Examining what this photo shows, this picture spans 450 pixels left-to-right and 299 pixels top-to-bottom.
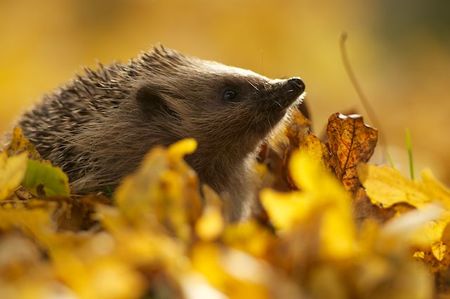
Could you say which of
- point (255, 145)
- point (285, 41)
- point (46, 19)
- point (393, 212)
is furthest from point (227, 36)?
point (393, 212)

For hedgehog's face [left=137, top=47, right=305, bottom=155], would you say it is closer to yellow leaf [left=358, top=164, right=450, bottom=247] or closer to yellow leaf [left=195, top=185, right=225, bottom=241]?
yellow leaf [left=358, top=164, right=450, bottom=247]

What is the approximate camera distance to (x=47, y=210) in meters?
1.95

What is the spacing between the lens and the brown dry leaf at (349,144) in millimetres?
2441

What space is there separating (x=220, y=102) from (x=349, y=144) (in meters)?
1.13

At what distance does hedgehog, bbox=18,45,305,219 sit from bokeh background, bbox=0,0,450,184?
18.5 feet

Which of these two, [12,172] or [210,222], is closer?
[210,222]

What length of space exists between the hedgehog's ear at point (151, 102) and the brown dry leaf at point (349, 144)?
108cm

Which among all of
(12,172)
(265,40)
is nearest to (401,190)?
(12,172)

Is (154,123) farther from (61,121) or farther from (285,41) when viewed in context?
(285,41)

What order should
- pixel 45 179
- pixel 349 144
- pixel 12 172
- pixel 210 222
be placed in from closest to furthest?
1. pixel 210 222
2. pixel 12 172
3. pixel 45 179
4. pixel 349 144

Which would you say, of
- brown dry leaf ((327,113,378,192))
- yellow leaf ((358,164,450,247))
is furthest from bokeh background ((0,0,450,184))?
yellow leaf ((358,164,450,247))

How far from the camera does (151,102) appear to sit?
350 cm

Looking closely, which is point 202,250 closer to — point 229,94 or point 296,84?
point 296,84

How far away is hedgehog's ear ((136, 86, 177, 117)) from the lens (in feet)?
11.3
